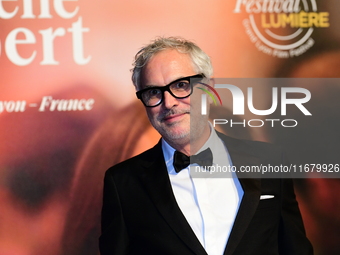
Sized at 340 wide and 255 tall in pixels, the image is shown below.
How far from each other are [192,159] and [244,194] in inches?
12.6

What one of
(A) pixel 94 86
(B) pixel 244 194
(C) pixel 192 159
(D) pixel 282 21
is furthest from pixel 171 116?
(D) pixel 282 21

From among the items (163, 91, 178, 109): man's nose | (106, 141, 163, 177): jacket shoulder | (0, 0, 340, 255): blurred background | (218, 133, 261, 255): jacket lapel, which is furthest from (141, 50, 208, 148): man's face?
(0, 0, 340, 255): blurred background

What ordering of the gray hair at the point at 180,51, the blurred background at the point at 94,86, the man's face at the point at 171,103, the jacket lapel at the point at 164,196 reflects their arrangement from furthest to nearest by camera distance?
the blurred background at the point at 94,86 → the gray hair at the point at 180,51 → the man's face at the point at 171,103 → the jacket lapel at the point at 164,196

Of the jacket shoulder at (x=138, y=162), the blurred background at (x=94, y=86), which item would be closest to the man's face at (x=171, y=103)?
the jacket shoulder at (x=138, y=162)

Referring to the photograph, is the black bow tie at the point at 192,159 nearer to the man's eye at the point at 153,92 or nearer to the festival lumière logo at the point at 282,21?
the man's eye at the point at 153,92

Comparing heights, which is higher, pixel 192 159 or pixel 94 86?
pixel 94 86

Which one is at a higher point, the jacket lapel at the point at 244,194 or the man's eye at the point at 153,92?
the man's eye at the point at 153,92

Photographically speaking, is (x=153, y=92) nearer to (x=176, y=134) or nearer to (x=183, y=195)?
(x=176, y=134)

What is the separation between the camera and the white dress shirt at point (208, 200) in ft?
6.20

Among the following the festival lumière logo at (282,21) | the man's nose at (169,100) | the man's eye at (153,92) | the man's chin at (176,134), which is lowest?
the man's chin at (176,134)

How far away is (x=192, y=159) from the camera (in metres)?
2.02

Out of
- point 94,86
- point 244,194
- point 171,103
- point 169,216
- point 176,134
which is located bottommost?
point 169,216

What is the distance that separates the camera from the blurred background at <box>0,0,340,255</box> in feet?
8.19

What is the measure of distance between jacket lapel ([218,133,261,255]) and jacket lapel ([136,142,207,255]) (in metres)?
0.16
